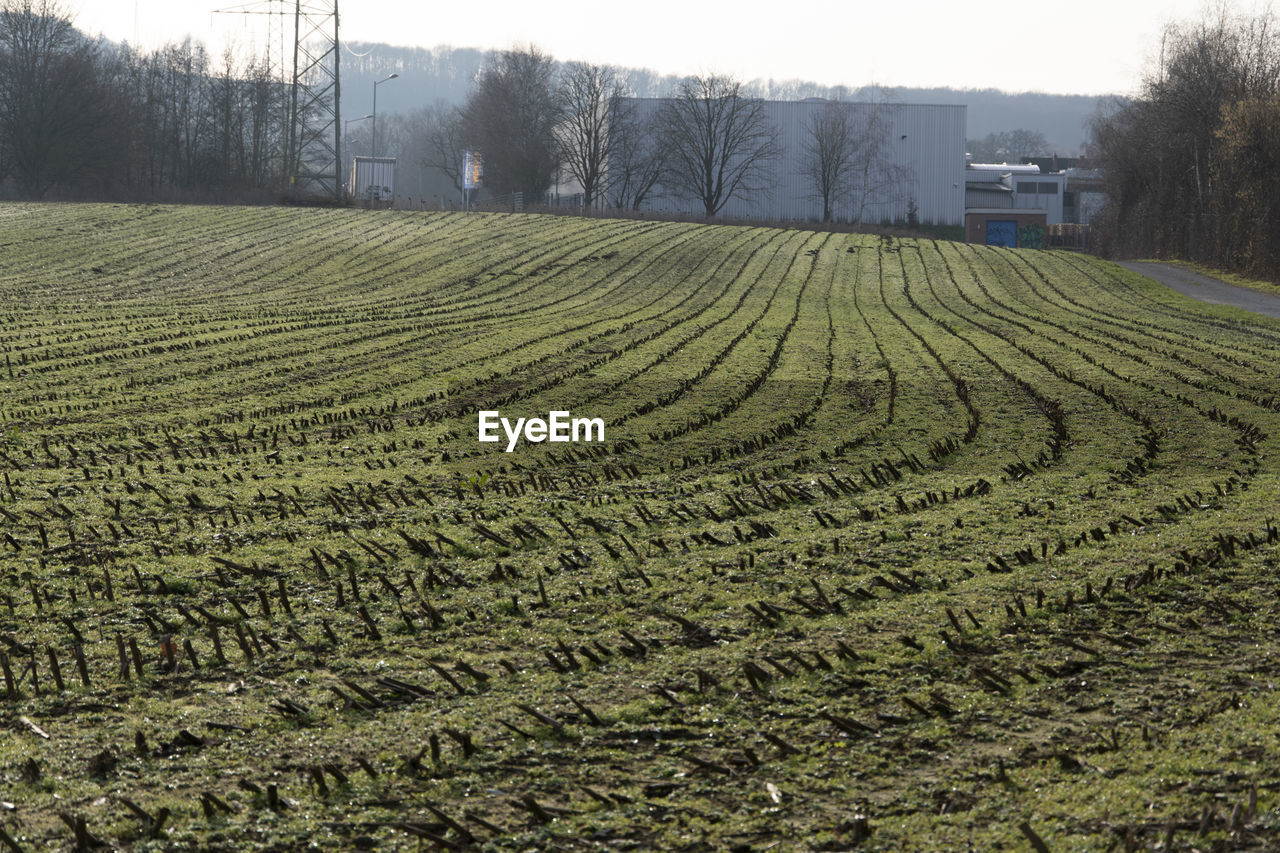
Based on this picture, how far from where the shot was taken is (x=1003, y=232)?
235 ft

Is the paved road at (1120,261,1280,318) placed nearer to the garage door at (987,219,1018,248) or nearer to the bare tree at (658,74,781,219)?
the garage door at (987,219,1018,248)

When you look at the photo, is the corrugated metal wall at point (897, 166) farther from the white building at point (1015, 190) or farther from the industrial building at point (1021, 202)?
the white building at point (1015, 190)

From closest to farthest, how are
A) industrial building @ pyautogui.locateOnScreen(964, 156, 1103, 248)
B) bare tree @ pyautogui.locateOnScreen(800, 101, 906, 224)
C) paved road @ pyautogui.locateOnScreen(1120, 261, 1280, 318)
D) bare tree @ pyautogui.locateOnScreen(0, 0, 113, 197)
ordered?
paved road @ pyautogui.locateOnScreen(1120, 261, 1280, 318), bare tree @ pyautogui.locateOnScreen(0, 0, 113, 197), bare tree @ pyautogui.locateOnScreen(800, 101, 906, 224), industrial building @ pyautogui.locateOnScreen(964, 156, 1103, 248)

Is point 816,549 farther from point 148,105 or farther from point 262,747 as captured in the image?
point 148,105

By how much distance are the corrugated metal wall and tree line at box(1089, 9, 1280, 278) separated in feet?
38.9

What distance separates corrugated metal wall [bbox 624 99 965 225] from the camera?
232 ft

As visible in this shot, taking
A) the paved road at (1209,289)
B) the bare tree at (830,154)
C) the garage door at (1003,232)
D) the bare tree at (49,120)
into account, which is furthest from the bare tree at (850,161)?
the bare tree at (49,120)

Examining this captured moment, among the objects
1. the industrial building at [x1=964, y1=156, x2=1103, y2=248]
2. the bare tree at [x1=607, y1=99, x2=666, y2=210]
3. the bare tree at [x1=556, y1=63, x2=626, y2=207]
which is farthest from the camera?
the bare tree at [x1=556, y1=63, x2=626, y2=207]

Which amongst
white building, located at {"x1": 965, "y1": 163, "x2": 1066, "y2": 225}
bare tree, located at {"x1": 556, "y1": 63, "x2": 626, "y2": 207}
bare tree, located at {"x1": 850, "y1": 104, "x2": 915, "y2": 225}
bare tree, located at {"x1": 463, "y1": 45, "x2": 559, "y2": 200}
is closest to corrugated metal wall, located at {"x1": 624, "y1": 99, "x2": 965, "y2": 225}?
bare tree, located at {"x1": 850, "y1": 104, "x2": 915, "y2": 225}

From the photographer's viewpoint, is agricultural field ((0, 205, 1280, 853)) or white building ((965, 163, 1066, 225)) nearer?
agricultural field ((0, 205, 1280, 853))

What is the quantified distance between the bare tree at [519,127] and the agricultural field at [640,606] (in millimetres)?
59659

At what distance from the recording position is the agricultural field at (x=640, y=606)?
4.58m

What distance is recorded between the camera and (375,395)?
16.5m

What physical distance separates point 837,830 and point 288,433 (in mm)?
10831
